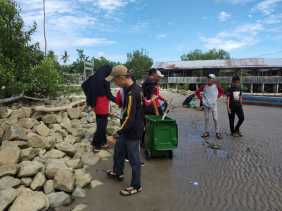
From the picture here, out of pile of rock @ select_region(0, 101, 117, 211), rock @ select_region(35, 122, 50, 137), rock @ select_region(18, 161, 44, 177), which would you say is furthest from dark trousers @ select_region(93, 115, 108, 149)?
rock @ select_region(18, 161, 44, 177)

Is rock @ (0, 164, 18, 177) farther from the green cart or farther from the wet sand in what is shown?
the green cart

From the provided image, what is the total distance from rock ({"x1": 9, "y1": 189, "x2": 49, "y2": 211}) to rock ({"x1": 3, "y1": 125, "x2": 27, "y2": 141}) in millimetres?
2250

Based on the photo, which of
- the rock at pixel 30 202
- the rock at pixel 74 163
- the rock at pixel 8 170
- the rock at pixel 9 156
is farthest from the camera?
the rock at pixel 74 163

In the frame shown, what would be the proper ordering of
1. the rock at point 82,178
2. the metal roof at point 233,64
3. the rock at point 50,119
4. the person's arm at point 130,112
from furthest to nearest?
the metal roof at point 233,64 < the rock at point 50,119 < the rock at point 82,178 < the person's arm at point 130,112

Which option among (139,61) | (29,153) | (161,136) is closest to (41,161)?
(29,153)

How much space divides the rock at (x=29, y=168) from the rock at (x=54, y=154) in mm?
742

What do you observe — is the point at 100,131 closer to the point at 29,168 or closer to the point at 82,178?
the point at 82,178

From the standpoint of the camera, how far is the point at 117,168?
5137mm

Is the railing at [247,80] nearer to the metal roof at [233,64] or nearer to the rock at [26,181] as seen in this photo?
the metal roof at [233,64]

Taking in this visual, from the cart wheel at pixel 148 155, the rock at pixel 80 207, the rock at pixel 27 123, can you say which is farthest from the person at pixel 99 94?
the rock at pixel 80 207

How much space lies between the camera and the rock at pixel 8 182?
4.46 meters

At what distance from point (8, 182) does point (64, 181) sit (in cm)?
83

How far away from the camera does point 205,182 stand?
5.13 metres

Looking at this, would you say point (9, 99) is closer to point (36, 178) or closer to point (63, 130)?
point (63, 130)
